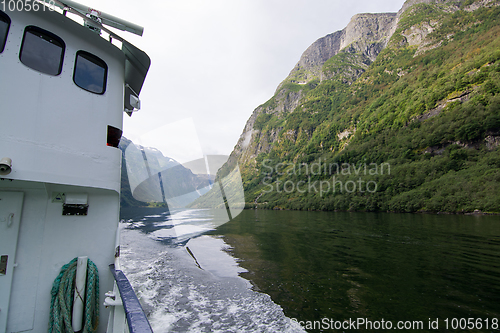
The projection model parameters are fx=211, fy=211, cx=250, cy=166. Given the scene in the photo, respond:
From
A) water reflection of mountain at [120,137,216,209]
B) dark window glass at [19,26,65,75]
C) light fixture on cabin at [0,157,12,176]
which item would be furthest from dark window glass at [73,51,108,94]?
water reflection of mountain at [120,137,216,209]

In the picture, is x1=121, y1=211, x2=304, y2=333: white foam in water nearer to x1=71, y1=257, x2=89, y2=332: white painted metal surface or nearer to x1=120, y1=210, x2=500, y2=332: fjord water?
x1=120, y1=210, x2=500, y2=332: fjord water

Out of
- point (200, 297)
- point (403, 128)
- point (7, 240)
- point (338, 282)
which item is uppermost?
point (403, 128)

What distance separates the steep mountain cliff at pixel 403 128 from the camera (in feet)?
174

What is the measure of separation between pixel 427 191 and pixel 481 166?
1412 cm

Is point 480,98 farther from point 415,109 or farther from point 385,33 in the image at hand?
point 385,33

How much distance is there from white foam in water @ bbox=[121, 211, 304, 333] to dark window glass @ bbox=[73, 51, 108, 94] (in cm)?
501

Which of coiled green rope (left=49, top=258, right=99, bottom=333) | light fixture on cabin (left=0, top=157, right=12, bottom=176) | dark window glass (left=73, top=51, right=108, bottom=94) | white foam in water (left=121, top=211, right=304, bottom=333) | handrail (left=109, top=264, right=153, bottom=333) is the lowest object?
white foam in water (left=121, top=211, right=304, bottom=333)

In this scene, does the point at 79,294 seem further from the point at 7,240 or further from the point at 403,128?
the point at 403,128

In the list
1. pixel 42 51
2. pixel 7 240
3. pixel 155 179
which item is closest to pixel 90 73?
pixel 42 51

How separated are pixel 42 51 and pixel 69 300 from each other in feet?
12.5

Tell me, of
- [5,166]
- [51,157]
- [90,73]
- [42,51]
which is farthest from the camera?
[90,73]

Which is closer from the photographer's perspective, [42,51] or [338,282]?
[42,51]

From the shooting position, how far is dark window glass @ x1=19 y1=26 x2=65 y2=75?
10.4 ft

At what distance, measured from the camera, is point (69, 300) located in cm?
309
